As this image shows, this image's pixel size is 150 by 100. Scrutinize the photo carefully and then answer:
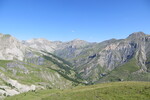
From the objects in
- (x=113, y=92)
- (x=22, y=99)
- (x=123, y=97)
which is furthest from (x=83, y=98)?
(x=22, y=99)

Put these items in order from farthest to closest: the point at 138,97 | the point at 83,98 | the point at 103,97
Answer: the point at 83,98 < the point at 103,97 < the point at 138,97

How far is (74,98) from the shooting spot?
10438 cm

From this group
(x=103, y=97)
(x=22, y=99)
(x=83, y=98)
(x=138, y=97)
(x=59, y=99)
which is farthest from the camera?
(x=22, y=99)

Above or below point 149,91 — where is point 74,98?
below

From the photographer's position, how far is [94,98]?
9219 cm

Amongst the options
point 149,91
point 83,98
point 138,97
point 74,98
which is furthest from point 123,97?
point 74,98

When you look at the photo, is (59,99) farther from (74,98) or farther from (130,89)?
(130,89)

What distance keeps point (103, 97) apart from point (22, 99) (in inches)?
3777

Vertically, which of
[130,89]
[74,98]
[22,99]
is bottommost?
[22,99]

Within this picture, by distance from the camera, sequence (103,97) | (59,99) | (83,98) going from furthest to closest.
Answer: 1. (59,99)
2. (83,98)
3. (103,97)

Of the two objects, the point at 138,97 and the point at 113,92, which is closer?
the point at 138,97

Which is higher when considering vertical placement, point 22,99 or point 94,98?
point 94,98

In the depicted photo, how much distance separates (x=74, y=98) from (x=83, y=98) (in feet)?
25.5

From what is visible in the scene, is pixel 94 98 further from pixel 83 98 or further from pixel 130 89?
pixel 130 89
